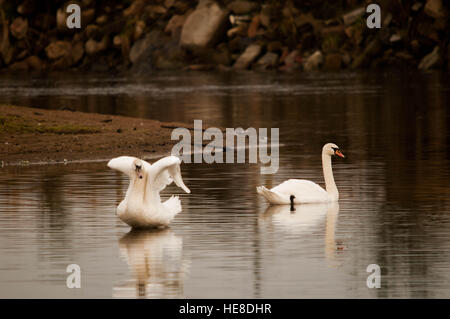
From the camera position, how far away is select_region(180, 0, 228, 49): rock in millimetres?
83812

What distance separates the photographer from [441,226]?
1541 cm

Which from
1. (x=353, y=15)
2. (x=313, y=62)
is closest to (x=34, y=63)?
(x=353, y=15)

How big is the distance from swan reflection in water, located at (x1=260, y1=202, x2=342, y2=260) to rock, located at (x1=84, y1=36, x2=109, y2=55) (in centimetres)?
7919

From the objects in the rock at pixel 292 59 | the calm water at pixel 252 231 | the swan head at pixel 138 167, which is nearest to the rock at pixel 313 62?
the rock at pixel 292 59

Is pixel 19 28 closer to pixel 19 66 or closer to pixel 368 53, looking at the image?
pixel 19 66

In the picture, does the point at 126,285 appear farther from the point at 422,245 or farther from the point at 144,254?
the point at 422,245

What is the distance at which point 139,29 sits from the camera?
9481 centimetres

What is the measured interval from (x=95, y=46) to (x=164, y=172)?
3192 inches

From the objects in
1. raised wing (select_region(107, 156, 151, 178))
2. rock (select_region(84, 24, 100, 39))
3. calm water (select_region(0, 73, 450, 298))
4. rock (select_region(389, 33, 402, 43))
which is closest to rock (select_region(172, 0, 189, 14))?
rock (select_region(84, 24, 100, 39))

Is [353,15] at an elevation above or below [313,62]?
above

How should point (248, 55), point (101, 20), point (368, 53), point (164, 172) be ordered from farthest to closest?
point (101, 20), point (248, 55), point (368, 53), point (164, 172)

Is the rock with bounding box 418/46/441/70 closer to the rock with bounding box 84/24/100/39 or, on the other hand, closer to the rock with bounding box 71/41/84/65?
the rock with bounding box 71/41/84/65

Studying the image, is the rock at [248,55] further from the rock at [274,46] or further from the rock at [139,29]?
the rock at [139,29]
